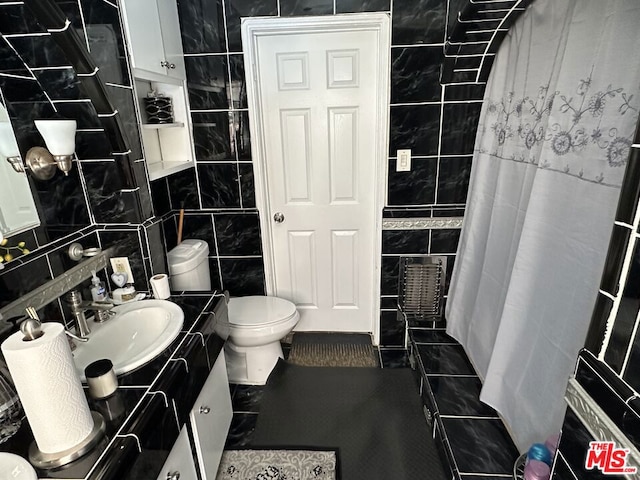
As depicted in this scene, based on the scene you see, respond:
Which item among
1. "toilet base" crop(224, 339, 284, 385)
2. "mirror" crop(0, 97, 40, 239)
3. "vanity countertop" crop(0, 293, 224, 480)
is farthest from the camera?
"toilet base" crop(224, 339, 284, 385)

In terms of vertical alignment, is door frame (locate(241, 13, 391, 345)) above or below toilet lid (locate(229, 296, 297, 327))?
above

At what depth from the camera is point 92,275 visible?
1496 millimetres

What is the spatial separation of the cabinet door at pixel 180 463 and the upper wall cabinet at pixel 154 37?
1454mm

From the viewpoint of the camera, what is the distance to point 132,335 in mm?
1396

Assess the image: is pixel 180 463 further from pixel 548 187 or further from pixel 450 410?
pixel 548 187

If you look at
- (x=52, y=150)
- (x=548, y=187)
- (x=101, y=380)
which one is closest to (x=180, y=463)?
(x=101, y=380)

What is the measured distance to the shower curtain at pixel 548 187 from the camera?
1.07 metres

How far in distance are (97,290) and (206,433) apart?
0.71 m

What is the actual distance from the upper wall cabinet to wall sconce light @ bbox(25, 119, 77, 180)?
1.51 feet

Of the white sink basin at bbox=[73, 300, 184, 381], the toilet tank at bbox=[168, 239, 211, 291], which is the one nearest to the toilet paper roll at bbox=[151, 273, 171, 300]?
the white sink basin at bbox=[73, 300, 184, 381]

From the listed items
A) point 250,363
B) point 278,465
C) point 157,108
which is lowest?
point 278,465

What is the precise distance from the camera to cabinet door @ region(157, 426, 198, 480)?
1.10m
